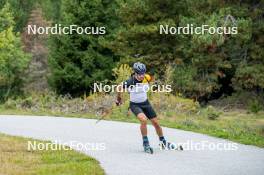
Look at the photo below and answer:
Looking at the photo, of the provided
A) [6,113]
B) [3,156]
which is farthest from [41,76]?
[3,156]

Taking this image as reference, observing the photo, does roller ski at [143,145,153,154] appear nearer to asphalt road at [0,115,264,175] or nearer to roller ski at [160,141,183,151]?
asphalt road at [0,115,264,175]

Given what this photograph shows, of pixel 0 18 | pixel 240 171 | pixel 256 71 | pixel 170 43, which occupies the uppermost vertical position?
pixel 0 18

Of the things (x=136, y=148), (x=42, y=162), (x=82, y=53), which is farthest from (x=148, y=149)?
(x=82, y=53)

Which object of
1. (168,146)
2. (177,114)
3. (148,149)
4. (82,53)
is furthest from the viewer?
(82,53)

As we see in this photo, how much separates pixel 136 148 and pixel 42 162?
8.34 feet

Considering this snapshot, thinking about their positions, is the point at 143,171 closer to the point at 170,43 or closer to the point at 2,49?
the point at 170,43

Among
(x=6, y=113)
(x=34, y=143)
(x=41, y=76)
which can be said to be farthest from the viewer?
(x=41, y=76)

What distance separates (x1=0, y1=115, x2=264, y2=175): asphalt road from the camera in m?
10.5

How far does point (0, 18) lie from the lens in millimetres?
50156

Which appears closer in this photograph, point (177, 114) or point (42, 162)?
point (42, 162)

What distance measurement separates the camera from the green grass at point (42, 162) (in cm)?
1012

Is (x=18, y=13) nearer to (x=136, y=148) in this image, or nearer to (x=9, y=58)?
(x=9, y=58)

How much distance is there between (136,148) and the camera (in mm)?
13039

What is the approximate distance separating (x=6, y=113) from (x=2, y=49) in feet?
95.1
